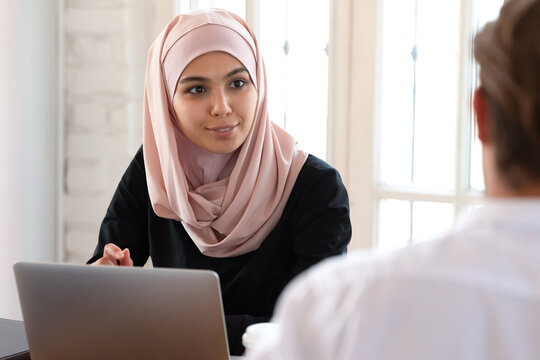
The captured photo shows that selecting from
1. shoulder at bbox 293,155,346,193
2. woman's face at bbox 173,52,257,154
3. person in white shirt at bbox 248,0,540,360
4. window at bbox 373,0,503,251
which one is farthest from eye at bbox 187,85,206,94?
person in white shirt at bbox 248,0,540,360


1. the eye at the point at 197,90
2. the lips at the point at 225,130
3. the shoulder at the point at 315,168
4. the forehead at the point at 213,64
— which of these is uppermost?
the forehead at the point at 213,64

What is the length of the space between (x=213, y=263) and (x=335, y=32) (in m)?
0.89

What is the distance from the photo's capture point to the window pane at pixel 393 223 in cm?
240

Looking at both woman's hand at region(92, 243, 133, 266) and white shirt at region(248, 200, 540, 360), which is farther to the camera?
woman's hand at region(92, 243, 133, 266)

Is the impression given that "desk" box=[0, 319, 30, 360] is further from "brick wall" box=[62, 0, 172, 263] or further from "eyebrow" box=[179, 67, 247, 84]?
"brick wall" box=[62, 0, 172, 263]

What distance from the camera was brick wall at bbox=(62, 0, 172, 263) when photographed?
8.73ft

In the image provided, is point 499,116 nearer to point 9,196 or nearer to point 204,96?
point 204,96

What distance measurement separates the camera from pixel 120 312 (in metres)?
1.17

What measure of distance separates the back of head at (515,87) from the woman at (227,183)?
3.74 ft

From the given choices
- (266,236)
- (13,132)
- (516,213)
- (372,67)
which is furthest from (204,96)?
(516,213)

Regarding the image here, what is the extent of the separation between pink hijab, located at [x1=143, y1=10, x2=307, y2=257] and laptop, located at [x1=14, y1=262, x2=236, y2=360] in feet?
2.00

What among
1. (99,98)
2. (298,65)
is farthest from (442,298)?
(99,98)

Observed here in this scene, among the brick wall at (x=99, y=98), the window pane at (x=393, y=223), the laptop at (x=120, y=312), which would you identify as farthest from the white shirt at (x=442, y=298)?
the brick wall at (x=99, y=98)

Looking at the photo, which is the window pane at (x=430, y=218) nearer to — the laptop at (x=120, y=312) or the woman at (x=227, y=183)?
the woman at (x=227, y=183)
